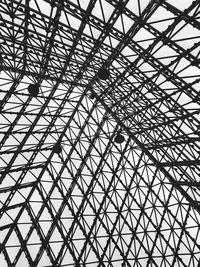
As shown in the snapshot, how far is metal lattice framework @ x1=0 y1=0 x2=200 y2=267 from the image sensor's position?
1997 cm

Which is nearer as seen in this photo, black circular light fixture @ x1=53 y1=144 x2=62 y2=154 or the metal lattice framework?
the metal lattice framework

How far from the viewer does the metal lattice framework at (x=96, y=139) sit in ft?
65.5

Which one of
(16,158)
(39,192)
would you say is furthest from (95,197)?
(16,158)

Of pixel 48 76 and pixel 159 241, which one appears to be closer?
pixel 48 76

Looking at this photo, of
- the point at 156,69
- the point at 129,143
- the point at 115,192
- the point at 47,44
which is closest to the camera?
the point at 156,69

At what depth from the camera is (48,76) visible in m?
24.3

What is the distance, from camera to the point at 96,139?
3062 cm

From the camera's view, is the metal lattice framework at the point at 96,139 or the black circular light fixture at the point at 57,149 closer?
the metal lattice framework at the point at 96,139

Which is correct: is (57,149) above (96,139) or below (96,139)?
above

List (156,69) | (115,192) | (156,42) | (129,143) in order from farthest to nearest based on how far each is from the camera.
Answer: (129,143)
(115,192)
(156,69)
(156,42)

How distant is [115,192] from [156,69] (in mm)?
12459

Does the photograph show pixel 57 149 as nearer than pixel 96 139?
Yes

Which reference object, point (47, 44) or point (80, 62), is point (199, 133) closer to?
point (80, 62)

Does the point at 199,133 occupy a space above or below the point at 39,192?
below
